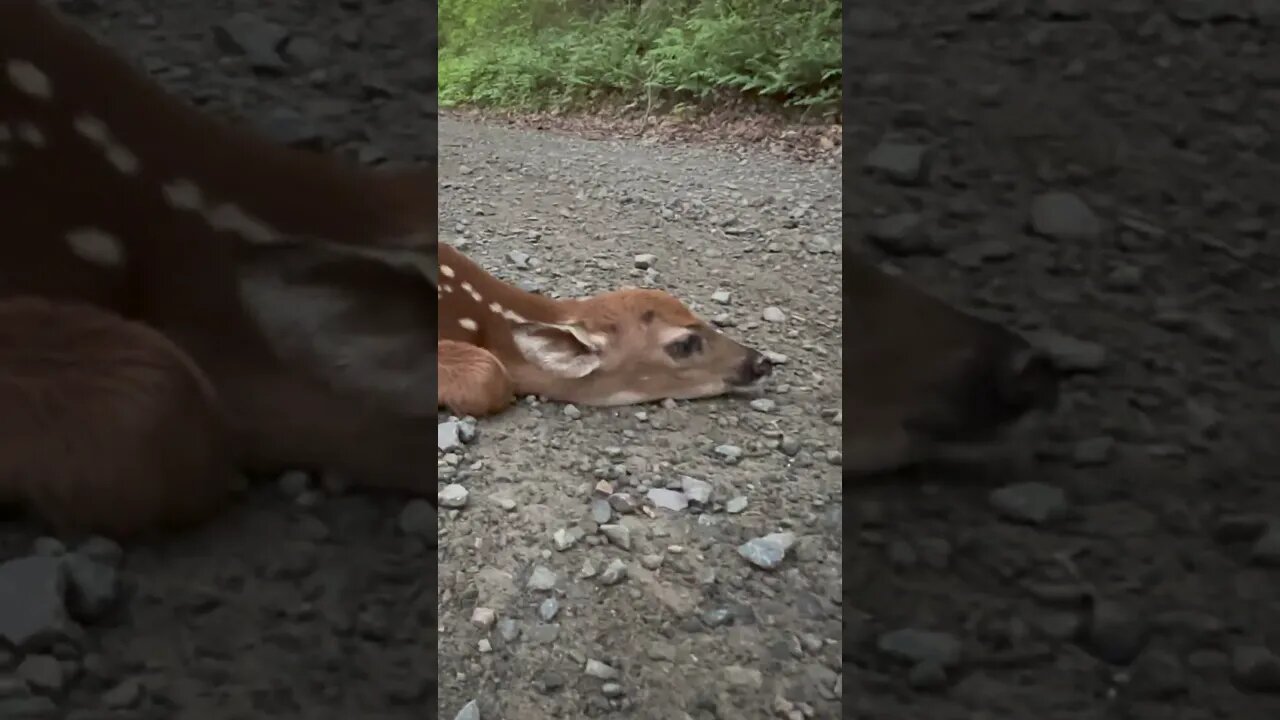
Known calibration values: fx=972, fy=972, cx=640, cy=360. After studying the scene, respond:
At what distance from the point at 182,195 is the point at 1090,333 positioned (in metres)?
0.50

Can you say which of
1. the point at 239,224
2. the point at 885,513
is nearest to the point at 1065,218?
the point at 885,513

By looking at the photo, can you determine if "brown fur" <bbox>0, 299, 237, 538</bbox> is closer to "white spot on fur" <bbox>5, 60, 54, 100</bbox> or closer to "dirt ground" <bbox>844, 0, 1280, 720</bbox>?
"white spot on fur" <bbox>5, 60, 54, 100</bbox>

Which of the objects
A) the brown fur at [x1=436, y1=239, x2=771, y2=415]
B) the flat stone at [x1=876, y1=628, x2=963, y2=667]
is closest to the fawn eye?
the brown fur at [x1=436, y1=239, x2=771, y2=415]

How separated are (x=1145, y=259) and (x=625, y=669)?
36cm

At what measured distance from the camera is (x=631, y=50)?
3.01 feet

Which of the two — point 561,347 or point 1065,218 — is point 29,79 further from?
point 1065,218

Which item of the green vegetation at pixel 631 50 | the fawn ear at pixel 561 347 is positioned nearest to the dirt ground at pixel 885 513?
the fawn ear at pixel 561 347

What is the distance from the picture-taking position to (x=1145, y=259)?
536mm

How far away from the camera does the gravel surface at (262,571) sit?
0.47 meters

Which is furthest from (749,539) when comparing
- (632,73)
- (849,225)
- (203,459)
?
(632,73)

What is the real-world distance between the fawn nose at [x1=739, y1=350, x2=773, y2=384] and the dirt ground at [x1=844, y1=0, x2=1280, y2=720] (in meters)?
0.13

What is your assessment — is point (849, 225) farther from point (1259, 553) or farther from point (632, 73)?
point (632, 73)

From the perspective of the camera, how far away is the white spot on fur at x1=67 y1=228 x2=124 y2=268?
1.73ft

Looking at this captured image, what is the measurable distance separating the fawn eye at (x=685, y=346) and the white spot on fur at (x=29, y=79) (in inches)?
15.7
